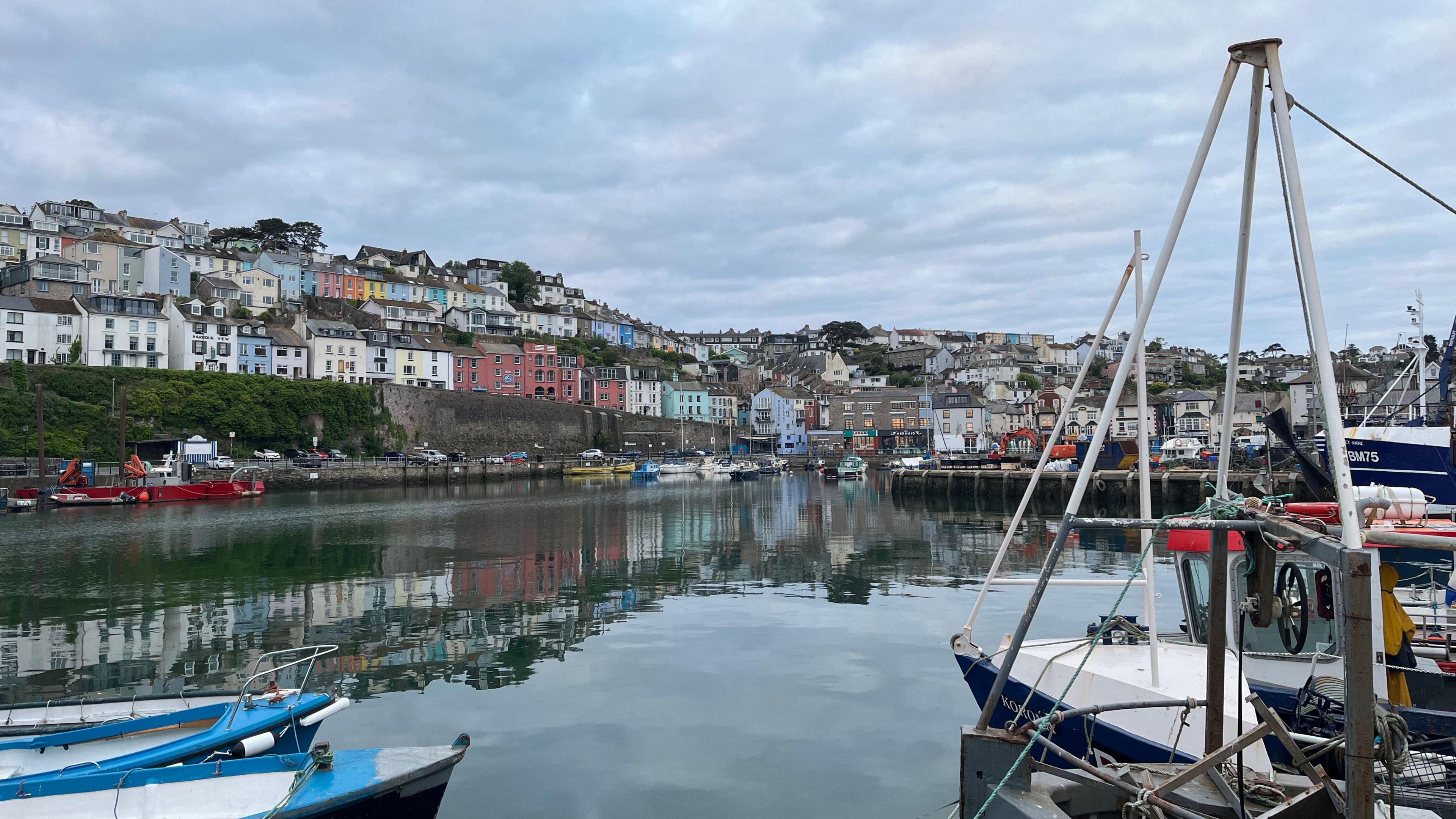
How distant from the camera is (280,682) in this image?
1393cm

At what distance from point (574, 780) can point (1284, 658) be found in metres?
7.50

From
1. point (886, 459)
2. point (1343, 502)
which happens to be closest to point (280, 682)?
point (1343, 502)

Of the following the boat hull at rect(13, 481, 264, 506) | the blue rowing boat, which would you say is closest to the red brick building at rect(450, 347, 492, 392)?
the boat hull at rect(13, 481, 264, 506)

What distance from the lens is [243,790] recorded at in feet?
24.5

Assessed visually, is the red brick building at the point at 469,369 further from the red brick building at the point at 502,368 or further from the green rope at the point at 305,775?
the green rope at the point at 305,775

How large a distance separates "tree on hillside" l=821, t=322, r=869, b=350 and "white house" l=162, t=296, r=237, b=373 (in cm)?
10892

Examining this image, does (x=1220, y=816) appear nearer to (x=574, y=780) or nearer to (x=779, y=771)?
(x=779, y=771)

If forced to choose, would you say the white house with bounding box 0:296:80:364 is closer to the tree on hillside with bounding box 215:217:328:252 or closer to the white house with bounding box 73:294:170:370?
the white house with bounding box 73:294:170:370

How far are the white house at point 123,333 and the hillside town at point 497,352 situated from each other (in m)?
0.14

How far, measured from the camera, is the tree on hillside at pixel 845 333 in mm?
170500

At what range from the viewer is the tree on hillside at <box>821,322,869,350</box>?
6713 inches

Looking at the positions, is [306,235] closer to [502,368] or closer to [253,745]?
[502,368]

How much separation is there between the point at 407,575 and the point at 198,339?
67653 millimetres

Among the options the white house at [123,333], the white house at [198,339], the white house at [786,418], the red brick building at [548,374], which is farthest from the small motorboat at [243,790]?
the white house at [786,418]
